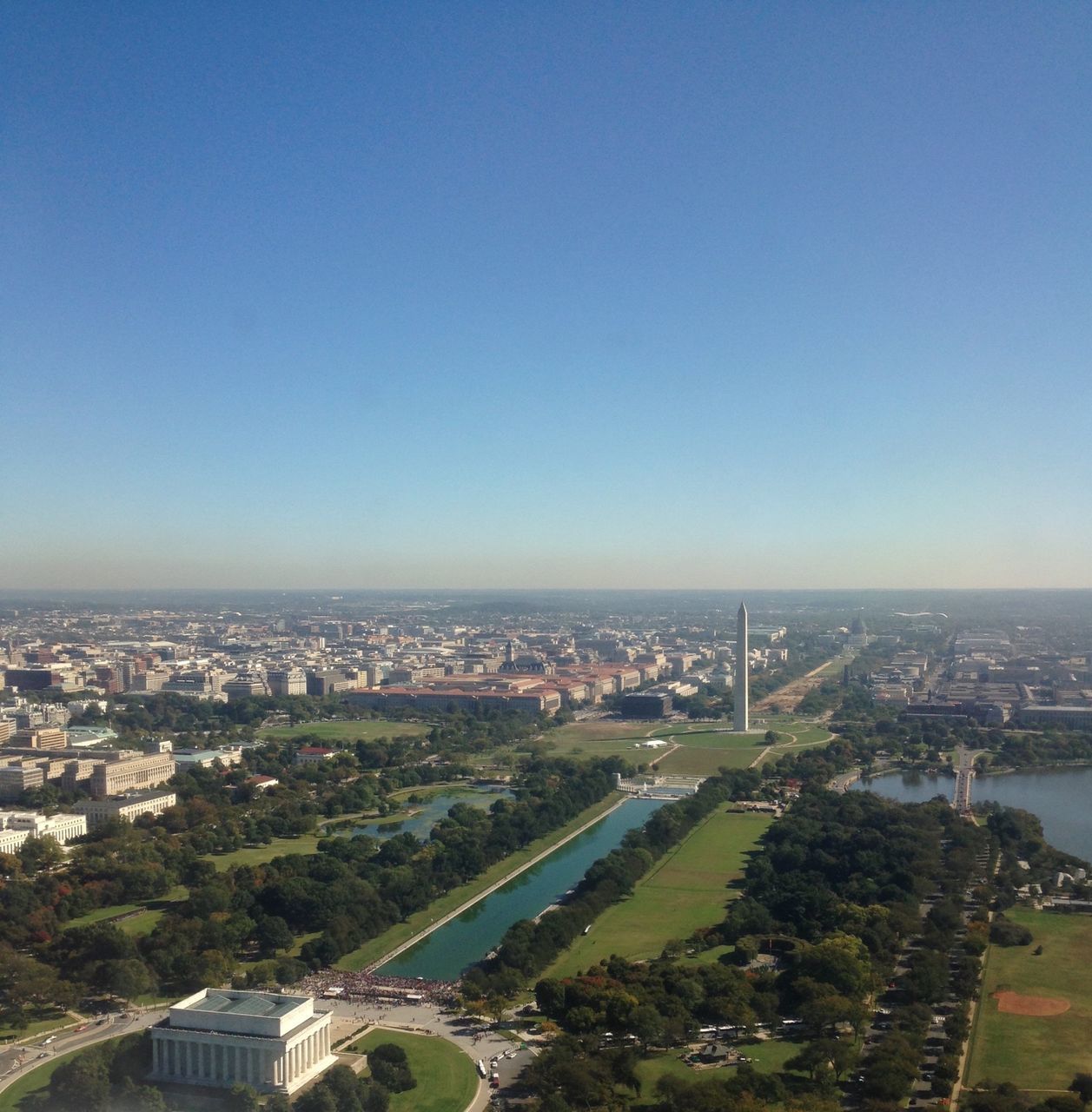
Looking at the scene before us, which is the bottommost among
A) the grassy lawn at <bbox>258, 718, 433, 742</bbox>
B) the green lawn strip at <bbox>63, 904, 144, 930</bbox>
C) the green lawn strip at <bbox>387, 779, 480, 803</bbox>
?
the green lawn strip at <bbox>387, 779, 480, 803</bbox>

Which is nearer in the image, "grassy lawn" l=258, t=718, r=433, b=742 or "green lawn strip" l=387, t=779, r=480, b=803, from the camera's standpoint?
"green lawn strip" l=387, t=779, r=480, b=803

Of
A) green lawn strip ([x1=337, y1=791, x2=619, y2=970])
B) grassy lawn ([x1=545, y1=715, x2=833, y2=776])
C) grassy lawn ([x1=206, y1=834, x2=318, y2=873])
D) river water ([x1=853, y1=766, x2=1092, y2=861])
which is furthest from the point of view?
grassy lawn ([x1=545, y1=715, x2=833, y2=776])

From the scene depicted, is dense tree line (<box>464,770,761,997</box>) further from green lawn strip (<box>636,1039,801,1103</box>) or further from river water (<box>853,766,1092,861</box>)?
river water (<box>853,766,1092,861</box>)

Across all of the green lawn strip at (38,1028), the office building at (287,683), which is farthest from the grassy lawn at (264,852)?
the office building at (287,683)

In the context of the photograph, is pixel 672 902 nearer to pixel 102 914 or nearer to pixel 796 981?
pixel 796 981

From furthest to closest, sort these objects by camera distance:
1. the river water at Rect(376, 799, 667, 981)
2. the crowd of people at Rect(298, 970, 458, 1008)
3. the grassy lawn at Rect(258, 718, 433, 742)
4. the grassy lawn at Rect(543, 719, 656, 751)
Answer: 1. the grassy lawn at Rect(258, 718, 433, 742)
2. the grassy lawn at Rect(543, 719, 656, 751)
3. the river water at Rect(376, 799, 667, 981)
4. the crowd of people at Rect(298, 970, 458, 1008)

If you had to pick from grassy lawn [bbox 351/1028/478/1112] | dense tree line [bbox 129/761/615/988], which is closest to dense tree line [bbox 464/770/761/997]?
grassy lawn [bbox 351/1028/478/1112]
